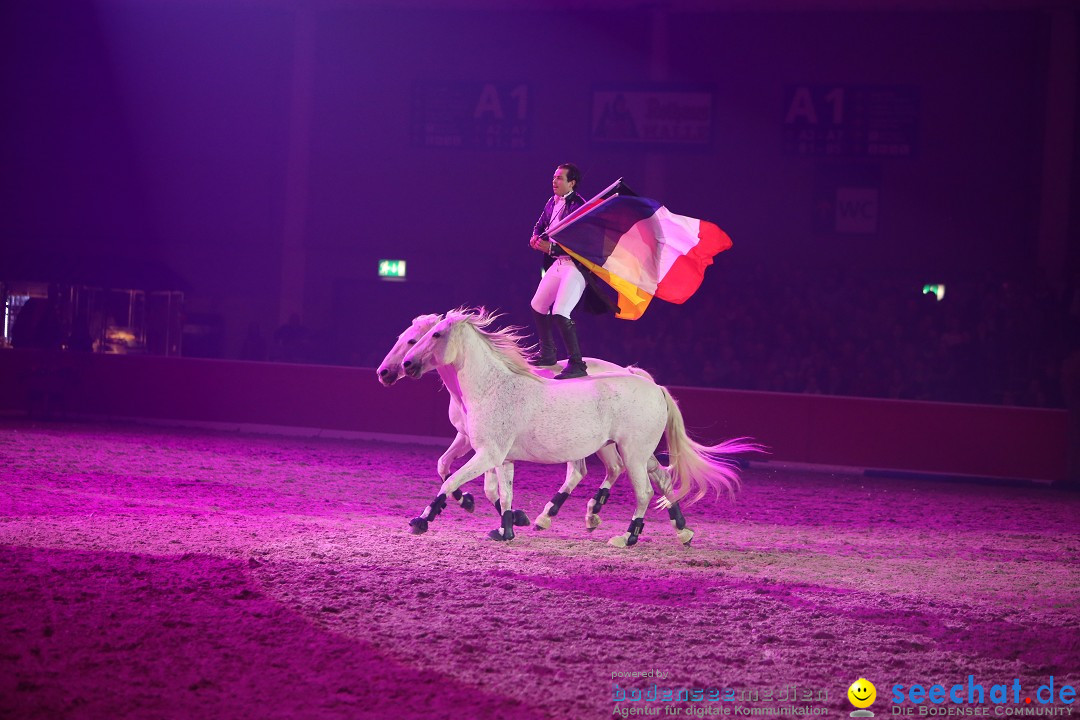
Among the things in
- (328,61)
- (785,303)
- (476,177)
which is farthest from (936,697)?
(328,61)

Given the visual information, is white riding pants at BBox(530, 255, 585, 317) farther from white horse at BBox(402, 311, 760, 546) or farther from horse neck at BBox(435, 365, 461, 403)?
horse neck at BBox(435, 365, 461, 403)

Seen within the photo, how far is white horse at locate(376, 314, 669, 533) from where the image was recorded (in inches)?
300

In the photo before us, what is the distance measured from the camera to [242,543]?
7.15 m

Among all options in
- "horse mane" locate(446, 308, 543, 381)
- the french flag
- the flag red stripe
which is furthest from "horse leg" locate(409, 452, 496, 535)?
the flag red stripe

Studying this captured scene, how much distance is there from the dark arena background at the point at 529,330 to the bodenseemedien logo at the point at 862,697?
8 cm

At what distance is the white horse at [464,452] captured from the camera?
25.0 feet

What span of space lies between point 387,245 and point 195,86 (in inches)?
230

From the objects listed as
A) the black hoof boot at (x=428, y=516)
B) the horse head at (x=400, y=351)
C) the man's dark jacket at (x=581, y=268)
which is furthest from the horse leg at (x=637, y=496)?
the horse head at (x=400, y=351)

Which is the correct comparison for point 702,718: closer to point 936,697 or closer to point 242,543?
point 936,697

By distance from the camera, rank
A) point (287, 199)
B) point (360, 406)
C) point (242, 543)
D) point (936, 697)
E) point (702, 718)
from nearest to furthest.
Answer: point (702, 718) → point (936, 697) → point (242, 543) → point (360, 406) → point (287, 199)

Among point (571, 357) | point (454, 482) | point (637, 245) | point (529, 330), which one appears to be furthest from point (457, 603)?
point (529, 330)

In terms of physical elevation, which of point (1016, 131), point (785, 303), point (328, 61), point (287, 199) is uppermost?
point (328, 61)

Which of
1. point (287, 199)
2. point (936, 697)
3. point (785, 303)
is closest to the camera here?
point (936, 697)

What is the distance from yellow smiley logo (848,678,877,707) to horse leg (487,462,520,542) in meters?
3.48
